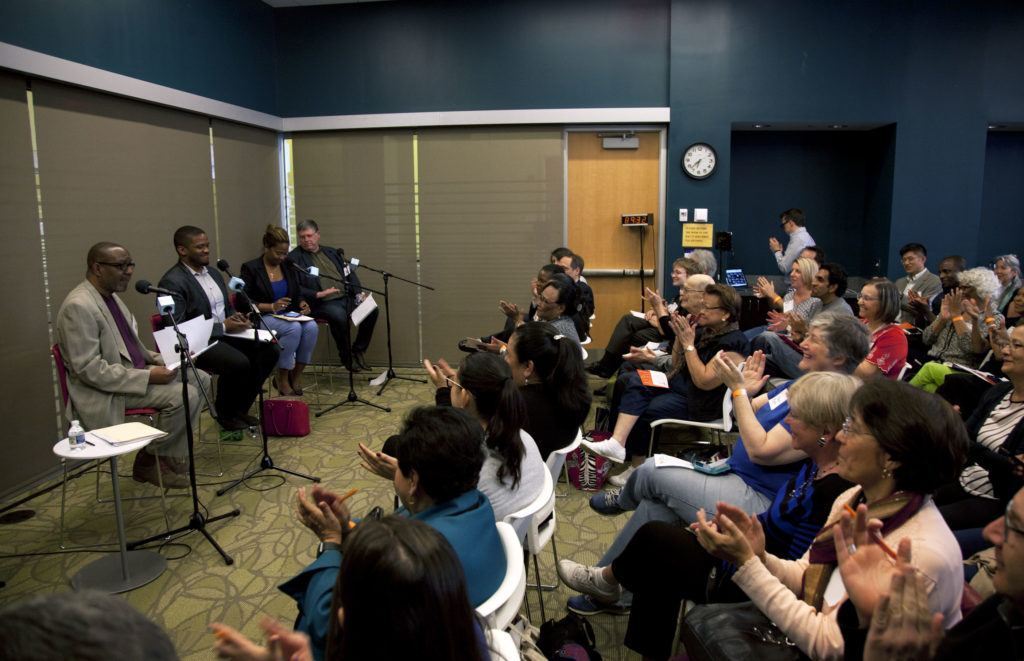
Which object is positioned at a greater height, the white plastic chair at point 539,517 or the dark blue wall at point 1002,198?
the dark blue wall at point 1002,198

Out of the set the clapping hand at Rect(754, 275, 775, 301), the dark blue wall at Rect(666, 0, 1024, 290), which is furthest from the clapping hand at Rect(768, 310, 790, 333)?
the dark blue wall at Rect(666, 0, 1024, 290)

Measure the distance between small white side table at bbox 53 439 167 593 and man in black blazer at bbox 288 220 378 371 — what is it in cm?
286

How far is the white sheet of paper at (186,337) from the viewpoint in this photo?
3.71 m

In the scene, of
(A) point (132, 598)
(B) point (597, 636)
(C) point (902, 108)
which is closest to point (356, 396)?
(A) point (132, 598)

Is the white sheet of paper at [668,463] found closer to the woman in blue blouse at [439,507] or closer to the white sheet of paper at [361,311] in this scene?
the woman in blue blouse at [439,507]

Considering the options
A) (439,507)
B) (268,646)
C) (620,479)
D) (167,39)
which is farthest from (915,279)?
(167,39)

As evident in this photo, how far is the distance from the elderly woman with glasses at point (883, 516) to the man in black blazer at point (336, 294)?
4.74 metres

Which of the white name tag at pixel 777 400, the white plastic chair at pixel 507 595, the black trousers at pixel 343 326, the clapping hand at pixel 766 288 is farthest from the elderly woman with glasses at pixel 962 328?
the black trousers at pixel 343 326

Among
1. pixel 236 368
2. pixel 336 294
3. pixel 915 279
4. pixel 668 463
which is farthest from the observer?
pixel 336 294

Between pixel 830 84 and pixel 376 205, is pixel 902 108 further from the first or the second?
pixel 376 205

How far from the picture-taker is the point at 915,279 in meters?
6.28

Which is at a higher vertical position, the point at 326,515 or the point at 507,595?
the point at 326,515

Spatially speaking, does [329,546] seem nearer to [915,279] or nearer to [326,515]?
[326,515]

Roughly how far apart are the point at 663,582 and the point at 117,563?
2.58m
